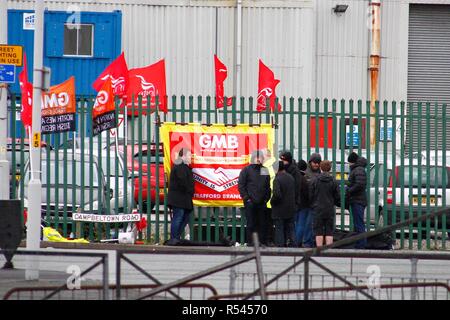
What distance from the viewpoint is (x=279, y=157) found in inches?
779

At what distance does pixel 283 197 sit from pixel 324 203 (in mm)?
702

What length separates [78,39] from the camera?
36.0 m

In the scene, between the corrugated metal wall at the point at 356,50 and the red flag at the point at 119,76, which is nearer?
the red flag at the point at 119,76

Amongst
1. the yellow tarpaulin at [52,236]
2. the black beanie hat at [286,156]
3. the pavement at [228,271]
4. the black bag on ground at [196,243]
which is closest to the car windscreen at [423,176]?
the black beanie hat at [286,156]

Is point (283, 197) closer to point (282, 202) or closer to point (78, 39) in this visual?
point (282, 202)

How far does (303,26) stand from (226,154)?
16.8 m

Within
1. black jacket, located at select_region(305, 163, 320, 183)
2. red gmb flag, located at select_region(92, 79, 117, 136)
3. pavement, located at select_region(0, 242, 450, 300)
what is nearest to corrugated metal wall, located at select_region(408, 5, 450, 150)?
black jacket, located at select_region(305, 163, 320, 183)

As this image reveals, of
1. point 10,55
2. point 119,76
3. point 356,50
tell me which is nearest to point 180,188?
point 10,55

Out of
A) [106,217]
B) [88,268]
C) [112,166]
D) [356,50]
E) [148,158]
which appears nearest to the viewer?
[88,268]

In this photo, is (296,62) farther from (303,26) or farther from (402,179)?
(402,179)

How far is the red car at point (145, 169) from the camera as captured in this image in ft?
65.6

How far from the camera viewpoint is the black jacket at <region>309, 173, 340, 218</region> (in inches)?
758

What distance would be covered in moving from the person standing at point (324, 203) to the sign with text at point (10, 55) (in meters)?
5.37

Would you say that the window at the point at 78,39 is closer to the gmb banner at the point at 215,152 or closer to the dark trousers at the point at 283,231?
the gmb banner at the point at 215,152
